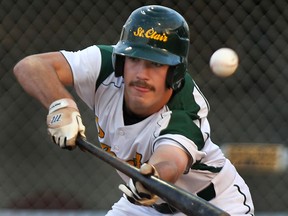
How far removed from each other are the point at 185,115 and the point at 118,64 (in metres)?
0.34

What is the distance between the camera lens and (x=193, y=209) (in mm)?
2488

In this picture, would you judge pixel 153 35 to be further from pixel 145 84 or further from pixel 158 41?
pixel 145 84

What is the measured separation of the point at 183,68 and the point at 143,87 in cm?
20

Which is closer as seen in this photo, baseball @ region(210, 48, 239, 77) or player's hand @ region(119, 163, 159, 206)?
player's hand @ region(119, 163, 159, 206)

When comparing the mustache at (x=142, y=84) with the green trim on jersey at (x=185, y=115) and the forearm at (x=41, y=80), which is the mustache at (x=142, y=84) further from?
the forearm at (x=41, y=80)

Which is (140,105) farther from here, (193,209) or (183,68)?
(193,209)

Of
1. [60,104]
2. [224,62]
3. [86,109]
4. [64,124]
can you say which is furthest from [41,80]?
[86,109]

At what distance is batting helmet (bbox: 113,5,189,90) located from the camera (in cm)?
302

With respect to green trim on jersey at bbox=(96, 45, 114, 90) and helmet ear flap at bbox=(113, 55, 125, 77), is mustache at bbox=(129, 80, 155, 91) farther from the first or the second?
green trim on jersey at bbox=(96, 45, 114, 90)

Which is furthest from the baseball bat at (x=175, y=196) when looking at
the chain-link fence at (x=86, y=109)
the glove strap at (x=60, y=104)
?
the chain-link fence at (x=86, y=109)

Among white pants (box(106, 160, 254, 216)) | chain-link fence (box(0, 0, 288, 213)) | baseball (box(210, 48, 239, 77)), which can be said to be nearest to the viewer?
white pants (box(106, 160, 254, 216))

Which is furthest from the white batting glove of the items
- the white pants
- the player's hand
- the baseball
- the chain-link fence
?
the chain-link fence

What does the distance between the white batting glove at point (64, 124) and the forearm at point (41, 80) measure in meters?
0.09

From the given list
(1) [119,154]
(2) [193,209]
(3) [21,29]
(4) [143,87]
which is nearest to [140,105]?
(4) [143,87]
